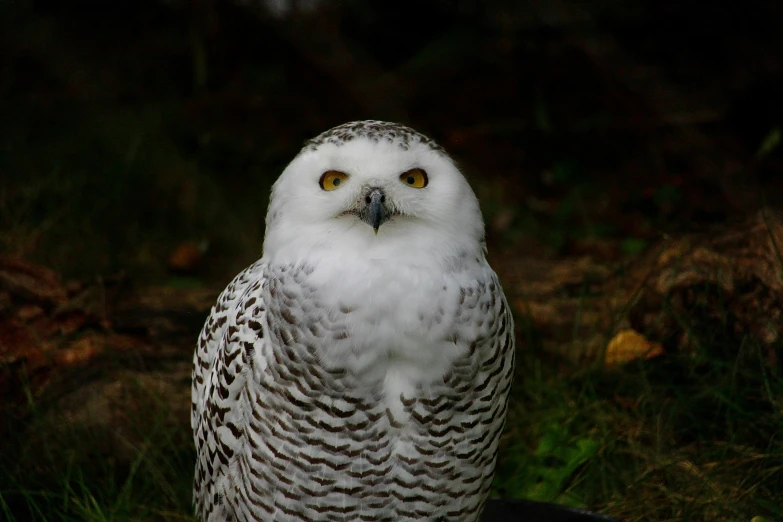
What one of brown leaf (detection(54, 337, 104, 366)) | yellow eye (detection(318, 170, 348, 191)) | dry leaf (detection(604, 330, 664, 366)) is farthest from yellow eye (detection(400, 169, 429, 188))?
brown leaf (detection(54, 337, 104, 366))

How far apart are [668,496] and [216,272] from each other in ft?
7.85

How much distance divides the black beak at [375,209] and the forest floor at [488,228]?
130 cm

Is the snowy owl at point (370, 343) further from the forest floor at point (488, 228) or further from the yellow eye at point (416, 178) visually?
the forest floor at point (488, 228)

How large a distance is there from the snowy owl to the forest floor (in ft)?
2.63

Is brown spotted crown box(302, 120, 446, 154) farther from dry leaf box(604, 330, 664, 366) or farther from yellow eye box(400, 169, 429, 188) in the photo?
dry leaf box(604, 330, 664, 366)

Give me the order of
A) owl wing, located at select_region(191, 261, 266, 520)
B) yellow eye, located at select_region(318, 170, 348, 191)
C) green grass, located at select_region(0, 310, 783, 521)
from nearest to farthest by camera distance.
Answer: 1. yellow eye, located at select_region(318, 170, 348, 191)
2. owl wing, located at select_region(191, 261, 266, 520)
3. green grass, located at select_region(0, 310, 783, 521)

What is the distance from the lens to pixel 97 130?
4.49 m

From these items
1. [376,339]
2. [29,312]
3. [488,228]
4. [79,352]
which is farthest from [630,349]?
[29,312]

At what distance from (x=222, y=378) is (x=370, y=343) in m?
0.46

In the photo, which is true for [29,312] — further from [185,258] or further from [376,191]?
[376,191]

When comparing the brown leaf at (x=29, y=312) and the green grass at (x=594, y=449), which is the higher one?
the brown leaf at (x=29, y=312)

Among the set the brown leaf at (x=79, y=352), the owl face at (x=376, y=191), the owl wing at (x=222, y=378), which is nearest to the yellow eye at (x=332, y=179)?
the owl face at (x=376, y=191)

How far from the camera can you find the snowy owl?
5.78 ft

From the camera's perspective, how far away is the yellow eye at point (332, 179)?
5.81ft
